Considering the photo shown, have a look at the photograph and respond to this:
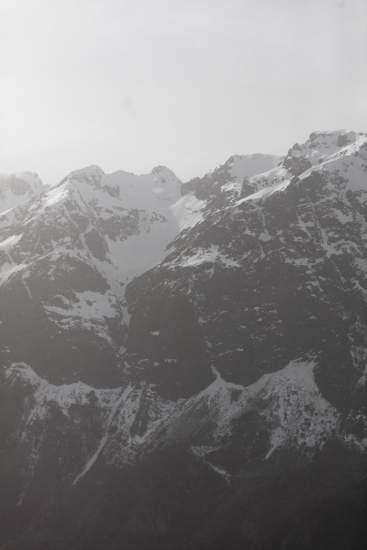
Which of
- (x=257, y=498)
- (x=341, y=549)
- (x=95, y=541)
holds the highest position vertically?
(x=95, y=541)

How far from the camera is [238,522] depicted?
636 feet

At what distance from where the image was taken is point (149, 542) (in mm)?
196000

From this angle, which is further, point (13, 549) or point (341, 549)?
point (13, 549)

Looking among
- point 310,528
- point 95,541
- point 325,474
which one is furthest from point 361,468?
point 95,541

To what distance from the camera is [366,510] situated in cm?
18438

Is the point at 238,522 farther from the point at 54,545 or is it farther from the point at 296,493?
the point at 54,545

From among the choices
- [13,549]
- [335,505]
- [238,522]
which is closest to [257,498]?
[238,522]

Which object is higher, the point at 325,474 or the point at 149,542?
the point at 149,542

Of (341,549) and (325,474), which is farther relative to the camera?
(325,474)

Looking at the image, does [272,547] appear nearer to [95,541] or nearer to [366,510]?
[366,510]

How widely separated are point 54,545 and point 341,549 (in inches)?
2901

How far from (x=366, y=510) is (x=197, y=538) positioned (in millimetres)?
42623

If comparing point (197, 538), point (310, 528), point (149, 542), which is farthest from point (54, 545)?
point (310, 528)

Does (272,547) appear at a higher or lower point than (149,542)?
lower
